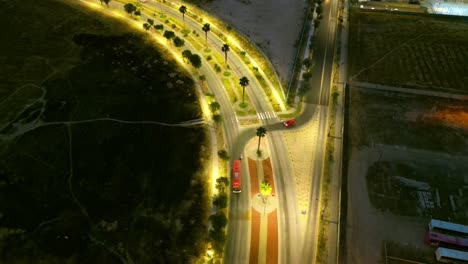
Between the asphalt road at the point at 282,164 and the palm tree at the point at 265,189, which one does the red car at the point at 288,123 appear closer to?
the asphalt road at the point at 282,164

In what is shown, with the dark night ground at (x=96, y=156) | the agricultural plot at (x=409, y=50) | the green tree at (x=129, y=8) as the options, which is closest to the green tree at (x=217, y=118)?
the dark night ground at (x=96, y=156)

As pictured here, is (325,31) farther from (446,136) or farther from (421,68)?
(446,136)

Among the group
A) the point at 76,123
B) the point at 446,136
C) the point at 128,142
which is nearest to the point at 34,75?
the point at 76,123

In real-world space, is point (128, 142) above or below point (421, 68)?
below

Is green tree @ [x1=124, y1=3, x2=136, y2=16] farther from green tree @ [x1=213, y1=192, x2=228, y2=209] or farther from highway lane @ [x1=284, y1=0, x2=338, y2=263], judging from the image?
green tree @ [x1=213, y1=192, x2=228, y2=209]

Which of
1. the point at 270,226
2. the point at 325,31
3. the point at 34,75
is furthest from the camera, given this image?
the point at 325,31

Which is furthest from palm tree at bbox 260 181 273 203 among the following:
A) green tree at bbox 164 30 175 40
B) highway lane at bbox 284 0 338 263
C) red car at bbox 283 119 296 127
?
green tree at bbox 164 30 175 40

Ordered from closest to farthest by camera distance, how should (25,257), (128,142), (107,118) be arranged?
(25,257), (128,142), (107,118)
